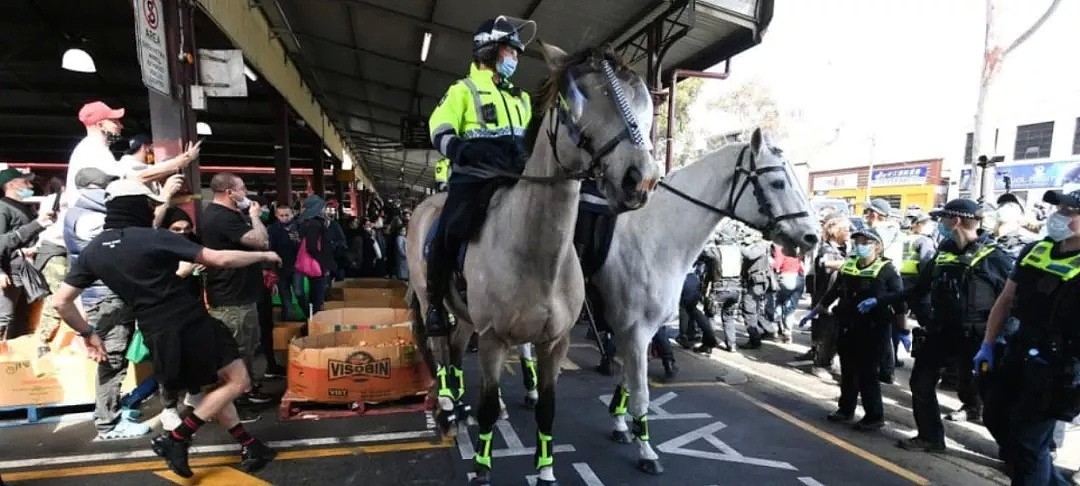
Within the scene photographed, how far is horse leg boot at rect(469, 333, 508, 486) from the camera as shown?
Result: 3.05m

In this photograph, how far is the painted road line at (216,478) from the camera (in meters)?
3.59

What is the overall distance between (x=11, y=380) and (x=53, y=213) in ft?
5.79

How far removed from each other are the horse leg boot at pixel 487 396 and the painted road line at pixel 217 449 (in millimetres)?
1074

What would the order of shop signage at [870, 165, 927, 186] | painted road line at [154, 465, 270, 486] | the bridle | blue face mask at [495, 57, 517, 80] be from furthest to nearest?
shop signage at [870, 165, 927, 186] → the bridle → painted road line at [154, 465, 270, 486] → blue face mask at [495, 57, 517, 80]

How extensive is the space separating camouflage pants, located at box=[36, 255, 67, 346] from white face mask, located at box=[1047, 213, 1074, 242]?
7.22 meters

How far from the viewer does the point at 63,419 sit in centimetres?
455

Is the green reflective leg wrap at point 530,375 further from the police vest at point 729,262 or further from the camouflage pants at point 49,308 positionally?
the camouflage pants at point 49,308

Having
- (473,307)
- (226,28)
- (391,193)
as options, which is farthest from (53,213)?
(391,193)

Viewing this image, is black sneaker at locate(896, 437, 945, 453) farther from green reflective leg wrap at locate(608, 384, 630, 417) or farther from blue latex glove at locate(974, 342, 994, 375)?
green reflective leg wrap at locate(608, 384, 630, 417)

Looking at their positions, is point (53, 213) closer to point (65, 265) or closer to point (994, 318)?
point (65, 265)

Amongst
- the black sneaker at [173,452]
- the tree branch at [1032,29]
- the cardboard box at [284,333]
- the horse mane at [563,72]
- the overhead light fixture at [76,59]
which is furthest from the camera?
the tree branch at [1032,29]

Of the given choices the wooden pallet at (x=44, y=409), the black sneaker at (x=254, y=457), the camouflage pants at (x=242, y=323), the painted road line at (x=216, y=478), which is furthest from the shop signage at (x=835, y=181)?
the wooden pallet at (x=44, y=409)

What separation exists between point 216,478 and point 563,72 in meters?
3.60

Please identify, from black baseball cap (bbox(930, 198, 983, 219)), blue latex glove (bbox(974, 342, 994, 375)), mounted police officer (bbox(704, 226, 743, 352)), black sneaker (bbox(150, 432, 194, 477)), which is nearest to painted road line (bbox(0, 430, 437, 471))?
black sneaker (bbox(150, 432, 194, 477))
